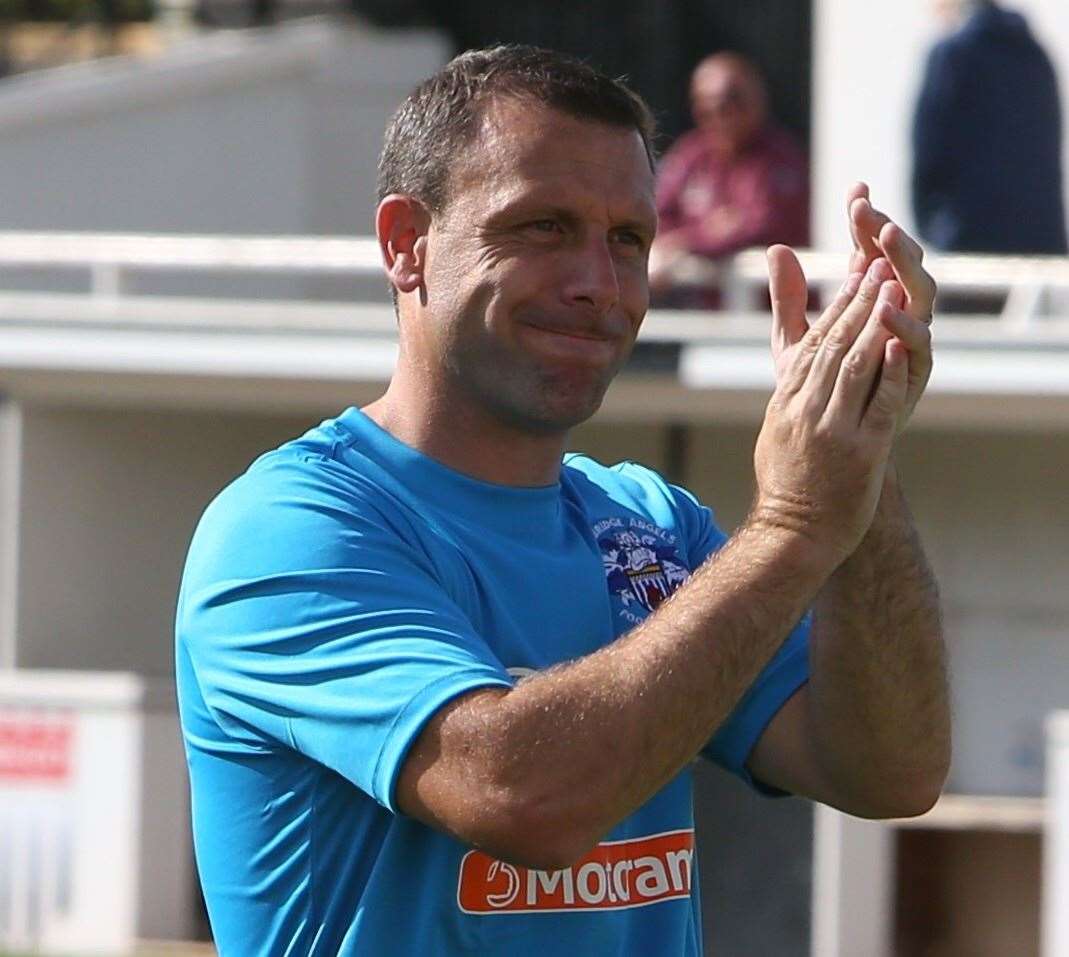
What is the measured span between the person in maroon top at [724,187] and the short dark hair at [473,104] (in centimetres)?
582

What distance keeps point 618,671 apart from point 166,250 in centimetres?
739

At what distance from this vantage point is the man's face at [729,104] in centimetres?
836

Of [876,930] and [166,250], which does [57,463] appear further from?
[876,930]

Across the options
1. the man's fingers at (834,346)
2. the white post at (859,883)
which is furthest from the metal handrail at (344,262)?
the man's fingers at (834,346)

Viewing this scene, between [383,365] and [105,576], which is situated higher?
[383,365]

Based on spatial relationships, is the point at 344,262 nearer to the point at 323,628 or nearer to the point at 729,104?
the point at 729,104

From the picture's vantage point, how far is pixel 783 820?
11.5ft

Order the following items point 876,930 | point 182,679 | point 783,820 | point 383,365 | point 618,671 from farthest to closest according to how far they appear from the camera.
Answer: point 383,365
point 876,930
point 783,820
point 182,679
point 618,671

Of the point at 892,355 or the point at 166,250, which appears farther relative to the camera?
the point at 166,250

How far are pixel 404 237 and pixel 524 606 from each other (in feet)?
1.42

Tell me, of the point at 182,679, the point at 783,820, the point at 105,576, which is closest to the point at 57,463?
the point at 105,576

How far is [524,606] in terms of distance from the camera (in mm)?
2531

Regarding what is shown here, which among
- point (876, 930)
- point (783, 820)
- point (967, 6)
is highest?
point (967, 6)

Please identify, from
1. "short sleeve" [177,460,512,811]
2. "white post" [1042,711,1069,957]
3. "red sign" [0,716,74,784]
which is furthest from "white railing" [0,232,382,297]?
"short sleeve" [177,460,512,811]
